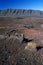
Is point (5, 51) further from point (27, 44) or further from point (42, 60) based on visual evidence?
point (42, 60)

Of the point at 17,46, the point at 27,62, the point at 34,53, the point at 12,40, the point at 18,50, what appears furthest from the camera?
the point at 12,40

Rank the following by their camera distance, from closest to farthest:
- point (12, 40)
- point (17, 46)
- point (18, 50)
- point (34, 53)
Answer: point (34, 53)
point (18, 50)
point (17, 46)
point (12, 40)

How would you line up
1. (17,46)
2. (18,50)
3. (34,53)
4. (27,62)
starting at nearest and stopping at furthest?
(27,62) < (34,53) < (18,50) < (17,46)

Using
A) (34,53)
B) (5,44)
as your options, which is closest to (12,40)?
(5,44)

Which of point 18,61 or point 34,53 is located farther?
point 34,53

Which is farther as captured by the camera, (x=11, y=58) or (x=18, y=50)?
(x=18, y=50)

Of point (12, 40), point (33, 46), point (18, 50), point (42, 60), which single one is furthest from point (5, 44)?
point (42, 60)

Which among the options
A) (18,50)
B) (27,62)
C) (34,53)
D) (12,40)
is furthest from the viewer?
(12,40)

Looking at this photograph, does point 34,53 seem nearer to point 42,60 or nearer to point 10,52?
point 42,60
